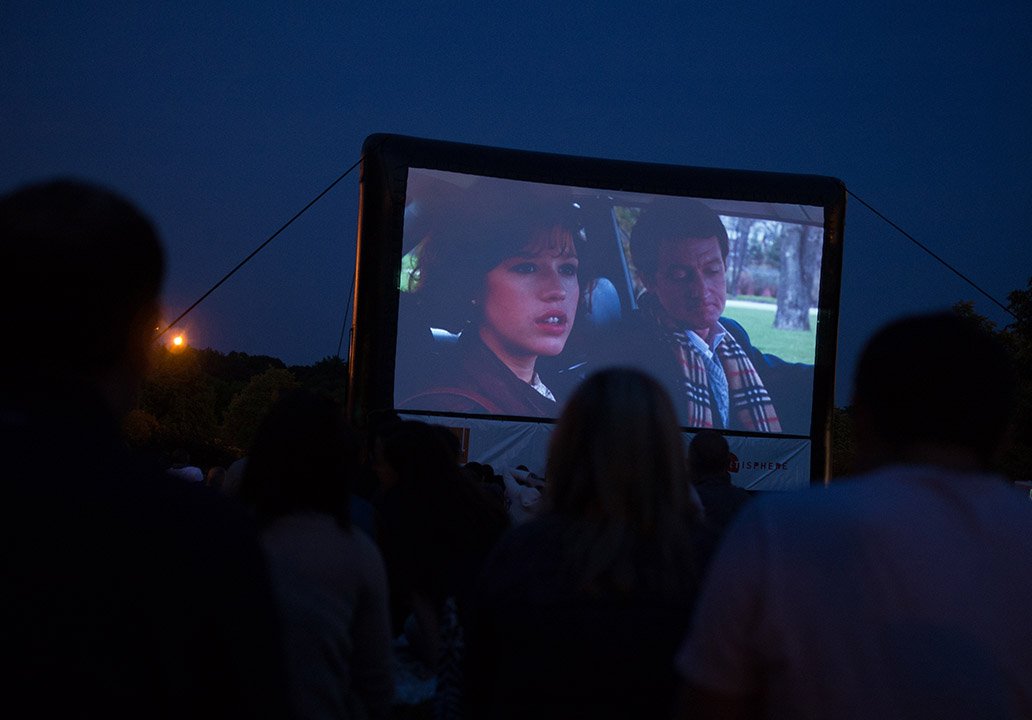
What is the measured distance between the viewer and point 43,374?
0.93 m

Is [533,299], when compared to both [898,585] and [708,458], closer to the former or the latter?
[708,458]

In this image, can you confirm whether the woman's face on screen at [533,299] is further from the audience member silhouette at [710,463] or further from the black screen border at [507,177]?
the audience member silhouette at [710,463]

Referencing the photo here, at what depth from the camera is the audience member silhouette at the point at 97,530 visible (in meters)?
0.84

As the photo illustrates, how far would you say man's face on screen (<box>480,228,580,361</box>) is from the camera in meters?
9.26

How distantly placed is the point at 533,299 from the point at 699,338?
6.35 ft

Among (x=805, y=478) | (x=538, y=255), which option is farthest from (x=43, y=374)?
(x=805, y=478)

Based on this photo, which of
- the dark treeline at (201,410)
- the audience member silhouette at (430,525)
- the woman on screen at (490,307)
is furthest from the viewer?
the dark treeline at (201,410)

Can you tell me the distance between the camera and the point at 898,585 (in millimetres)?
1200

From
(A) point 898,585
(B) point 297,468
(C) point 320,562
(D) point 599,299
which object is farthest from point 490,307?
(A) point 898,585

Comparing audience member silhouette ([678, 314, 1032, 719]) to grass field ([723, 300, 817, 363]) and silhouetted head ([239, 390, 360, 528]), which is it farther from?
grass field ([723, 300, 817, 363])

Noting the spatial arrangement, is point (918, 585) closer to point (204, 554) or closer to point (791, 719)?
point (791, 719)

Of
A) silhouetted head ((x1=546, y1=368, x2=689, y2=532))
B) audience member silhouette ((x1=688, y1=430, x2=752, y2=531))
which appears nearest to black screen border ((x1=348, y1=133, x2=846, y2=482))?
audience member silhouette ((x1=688, y1=430, x2=752, y2=531))

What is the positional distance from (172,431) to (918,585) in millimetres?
40049

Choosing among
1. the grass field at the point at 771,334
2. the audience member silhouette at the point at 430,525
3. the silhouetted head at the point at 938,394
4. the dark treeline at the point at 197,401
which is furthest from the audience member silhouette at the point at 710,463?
the dark treeline at the point at 197,401
